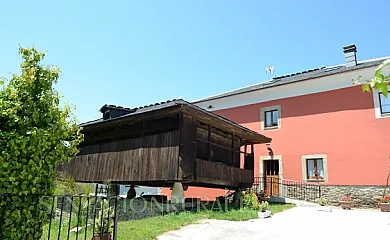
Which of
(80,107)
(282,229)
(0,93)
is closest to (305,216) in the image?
(282,229)

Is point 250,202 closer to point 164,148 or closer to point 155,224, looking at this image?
point 164,148

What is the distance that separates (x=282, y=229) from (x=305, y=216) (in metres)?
3.02

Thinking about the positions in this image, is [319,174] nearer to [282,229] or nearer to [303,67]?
[303,67]

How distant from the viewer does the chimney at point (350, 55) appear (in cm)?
1672

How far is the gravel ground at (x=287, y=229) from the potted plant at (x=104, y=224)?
121 cm

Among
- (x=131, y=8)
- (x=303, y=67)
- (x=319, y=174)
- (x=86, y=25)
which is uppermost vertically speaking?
(x=303, y=67)

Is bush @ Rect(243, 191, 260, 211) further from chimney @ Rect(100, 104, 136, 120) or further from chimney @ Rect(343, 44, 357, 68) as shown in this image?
chimney @ Rect(343, 44, 357, 68)

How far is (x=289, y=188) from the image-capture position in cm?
1628

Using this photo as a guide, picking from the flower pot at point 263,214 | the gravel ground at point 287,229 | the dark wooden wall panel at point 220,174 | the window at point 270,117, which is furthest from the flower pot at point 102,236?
the window at point 270,117

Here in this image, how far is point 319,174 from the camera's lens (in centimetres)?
1591

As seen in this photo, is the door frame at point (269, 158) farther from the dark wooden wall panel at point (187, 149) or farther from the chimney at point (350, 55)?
the dark wooden wall panel at point (187, 149)

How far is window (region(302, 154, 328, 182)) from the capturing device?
1570 centimetres

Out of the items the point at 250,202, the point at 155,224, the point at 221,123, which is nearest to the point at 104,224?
the point at 155,224

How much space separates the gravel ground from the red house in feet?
17.8
